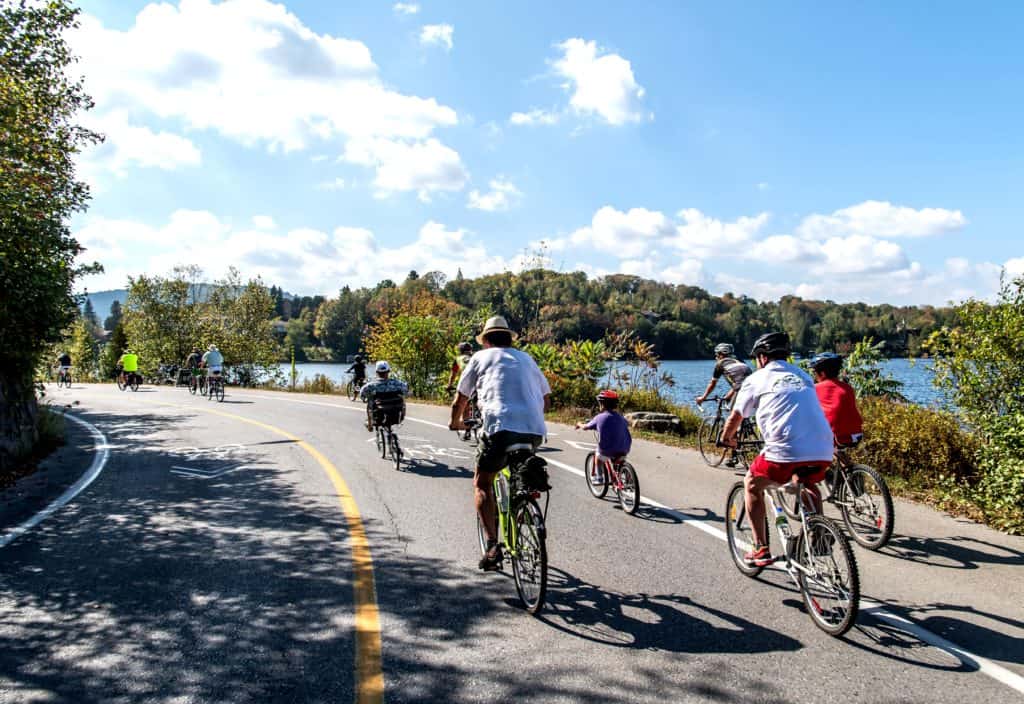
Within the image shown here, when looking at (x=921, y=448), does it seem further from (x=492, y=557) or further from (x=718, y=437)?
(x=492, y=557)

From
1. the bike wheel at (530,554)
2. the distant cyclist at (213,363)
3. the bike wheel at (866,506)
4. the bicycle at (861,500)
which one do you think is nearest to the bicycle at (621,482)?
the bicycle at (861,500)

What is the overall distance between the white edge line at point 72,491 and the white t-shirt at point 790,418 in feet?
23.3

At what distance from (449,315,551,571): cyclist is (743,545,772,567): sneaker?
6.36 ft

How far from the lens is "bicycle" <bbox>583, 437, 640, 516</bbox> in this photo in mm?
7379

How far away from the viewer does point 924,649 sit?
156 inches

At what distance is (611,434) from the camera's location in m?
7.83

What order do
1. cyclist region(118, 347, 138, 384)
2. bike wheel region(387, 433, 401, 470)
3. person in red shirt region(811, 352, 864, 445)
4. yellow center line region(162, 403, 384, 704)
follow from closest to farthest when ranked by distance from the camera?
1. yellow center line region(162, 403, 384, 704)
2. person in red shirt region(811, 352, 864, 445)
3. bike wheel region(387, 433, 401, 470)
4. cyclist region(118, 347, 138, 384)

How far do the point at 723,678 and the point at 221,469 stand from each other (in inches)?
347

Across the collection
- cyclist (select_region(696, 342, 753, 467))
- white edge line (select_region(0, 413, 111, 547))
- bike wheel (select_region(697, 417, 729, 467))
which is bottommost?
white edge line (select_region(0, 413, 111, 547))

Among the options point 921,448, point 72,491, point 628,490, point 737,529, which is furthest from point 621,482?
point 72,491

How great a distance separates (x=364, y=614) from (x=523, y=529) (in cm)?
127

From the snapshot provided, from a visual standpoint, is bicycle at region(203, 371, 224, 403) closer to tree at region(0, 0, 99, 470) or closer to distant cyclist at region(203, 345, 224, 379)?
distant cyclist at region(203, 345, 224, 379)

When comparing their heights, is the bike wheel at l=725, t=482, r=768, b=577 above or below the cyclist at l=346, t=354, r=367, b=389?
below

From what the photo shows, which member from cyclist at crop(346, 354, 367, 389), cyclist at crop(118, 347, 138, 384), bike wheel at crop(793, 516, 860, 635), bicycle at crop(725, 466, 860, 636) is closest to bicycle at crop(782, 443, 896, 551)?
bicycle at crop(725, 466, 860, 636)
